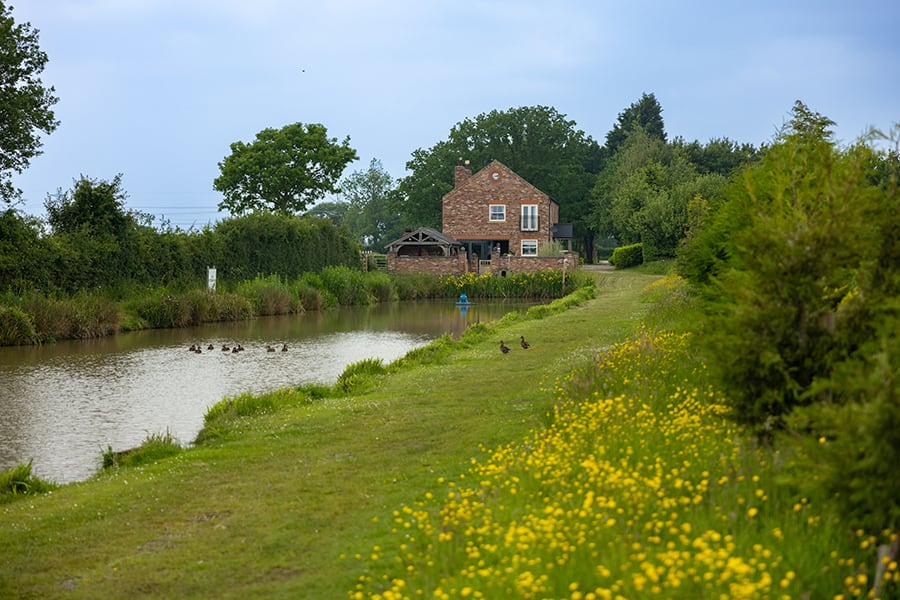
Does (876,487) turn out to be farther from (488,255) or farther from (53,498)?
(488,255)

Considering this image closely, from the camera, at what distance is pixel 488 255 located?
7594 centimetres

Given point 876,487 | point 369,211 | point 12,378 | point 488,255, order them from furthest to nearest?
point 369,211 < point 488,255 < point 12,378 < point 876,487

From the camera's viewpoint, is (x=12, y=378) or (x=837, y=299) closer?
(x=837, y=299)

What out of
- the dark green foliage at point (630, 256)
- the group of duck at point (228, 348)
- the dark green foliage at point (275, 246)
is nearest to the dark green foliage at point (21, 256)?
the group of duck at point (228, 348)

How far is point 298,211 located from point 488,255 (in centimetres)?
1822

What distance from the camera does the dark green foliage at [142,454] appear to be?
11.8 meters

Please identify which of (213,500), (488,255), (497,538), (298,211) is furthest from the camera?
(298,211)

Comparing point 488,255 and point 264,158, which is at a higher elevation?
point 264,158

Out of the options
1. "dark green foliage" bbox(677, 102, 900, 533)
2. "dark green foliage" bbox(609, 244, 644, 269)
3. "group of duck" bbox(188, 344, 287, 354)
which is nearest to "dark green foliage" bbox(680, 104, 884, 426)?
"dark green foliage" bbox(677, 102, 900, 533)

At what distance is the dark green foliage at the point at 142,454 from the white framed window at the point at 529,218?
63.5 metres

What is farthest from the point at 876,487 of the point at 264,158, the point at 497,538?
the point at 264,158

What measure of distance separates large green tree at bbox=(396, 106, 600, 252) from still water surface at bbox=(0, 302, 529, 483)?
164 feet

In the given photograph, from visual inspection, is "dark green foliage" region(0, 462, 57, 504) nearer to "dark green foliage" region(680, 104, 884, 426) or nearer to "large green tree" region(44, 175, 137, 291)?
"dark green foliage" region(680, 104, 884, 426)

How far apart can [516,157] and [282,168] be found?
2288 centimetres
